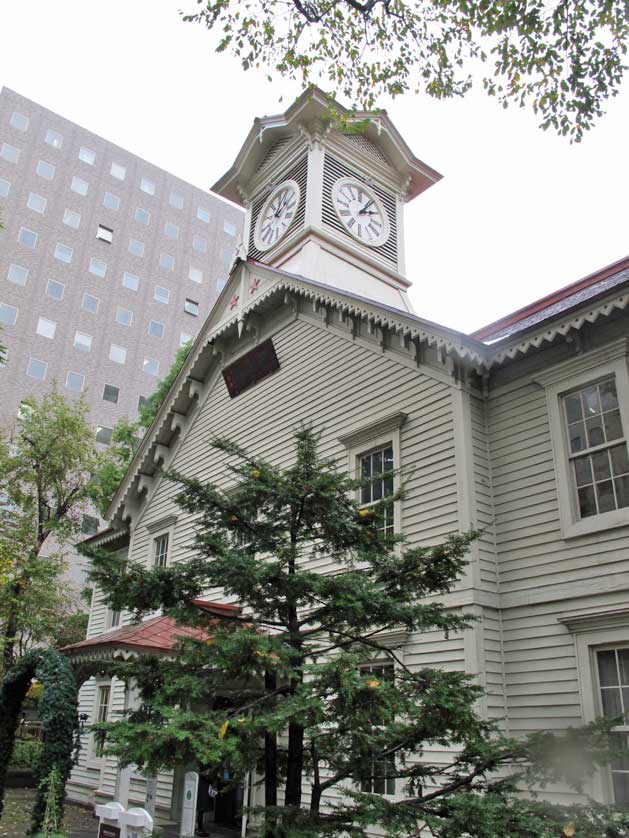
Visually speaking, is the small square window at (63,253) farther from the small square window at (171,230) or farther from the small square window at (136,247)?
the small square window at (171,230)

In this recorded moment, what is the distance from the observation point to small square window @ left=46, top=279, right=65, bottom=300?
47.1 metres

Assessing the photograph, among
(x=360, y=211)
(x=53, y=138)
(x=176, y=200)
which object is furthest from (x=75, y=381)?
(x=360, y=211)

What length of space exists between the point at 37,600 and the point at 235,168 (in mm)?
14119

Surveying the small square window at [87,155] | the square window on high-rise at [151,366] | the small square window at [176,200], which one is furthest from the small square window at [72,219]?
the square window on high-rise at [151,366]

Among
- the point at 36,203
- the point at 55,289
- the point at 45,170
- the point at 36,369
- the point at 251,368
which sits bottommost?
the point at 251,368

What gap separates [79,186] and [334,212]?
1582 inches

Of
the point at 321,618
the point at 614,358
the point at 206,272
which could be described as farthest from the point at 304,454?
the point at 206,272

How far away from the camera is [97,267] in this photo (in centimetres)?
5019

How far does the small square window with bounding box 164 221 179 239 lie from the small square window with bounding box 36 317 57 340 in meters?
13.6

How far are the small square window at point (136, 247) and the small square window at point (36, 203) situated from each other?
6422mm

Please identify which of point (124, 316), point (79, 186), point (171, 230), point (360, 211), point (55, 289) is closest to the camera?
point (360, 211)

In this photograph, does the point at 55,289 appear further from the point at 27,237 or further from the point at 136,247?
the point at 136,247

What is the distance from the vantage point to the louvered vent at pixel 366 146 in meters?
18.8

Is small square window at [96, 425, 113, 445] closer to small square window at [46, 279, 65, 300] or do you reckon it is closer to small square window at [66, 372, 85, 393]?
small square window at [66, 372, 85, 393]
